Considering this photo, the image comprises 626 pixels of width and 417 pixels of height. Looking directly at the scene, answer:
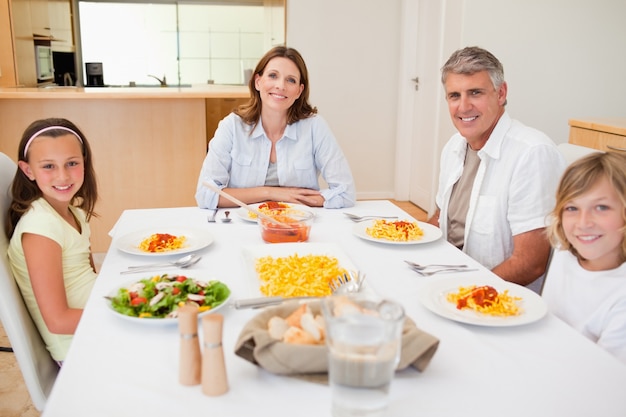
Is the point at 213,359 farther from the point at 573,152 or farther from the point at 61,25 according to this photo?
the point at 61,25

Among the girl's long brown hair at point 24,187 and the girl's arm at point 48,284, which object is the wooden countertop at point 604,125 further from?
the girl's arm at point 48,284

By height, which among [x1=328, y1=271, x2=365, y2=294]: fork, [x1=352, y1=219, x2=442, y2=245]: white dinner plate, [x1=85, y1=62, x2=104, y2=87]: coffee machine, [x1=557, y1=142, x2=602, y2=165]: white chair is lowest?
[x1=352, y1=219, x2=442, y2=245]: white dinner plate

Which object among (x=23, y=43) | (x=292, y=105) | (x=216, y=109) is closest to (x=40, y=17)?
(x=23, y=43)

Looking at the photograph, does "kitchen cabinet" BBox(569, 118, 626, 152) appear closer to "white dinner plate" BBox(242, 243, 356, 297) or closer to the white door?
the white door

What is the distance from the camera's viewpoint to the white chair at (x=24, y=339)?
1459 mm

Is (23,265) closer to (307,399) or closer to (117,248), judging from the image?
(117,248)

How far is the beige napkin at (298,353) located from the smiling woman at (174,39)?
257 inches

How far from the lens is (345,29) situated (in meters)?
5.29

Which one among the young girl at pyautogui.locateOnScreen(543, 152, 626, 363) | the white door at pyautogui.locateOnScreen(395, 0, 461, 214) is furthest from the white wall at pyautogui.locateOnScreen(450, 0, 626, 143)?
the young girl at pyautogui.locateOnScreen(543, 152, 626, 363)

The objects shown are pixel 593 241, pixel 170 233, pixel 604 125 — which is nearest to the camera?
pixel 593 241

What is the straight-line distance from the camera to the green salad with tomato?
1160 millimetres

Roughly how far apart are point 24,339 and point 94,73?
623 centimetres

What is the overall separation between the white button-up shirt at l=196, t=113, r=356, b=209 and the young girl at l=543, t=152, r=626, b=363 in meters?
1.09

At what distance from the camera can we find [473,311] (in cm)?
121
